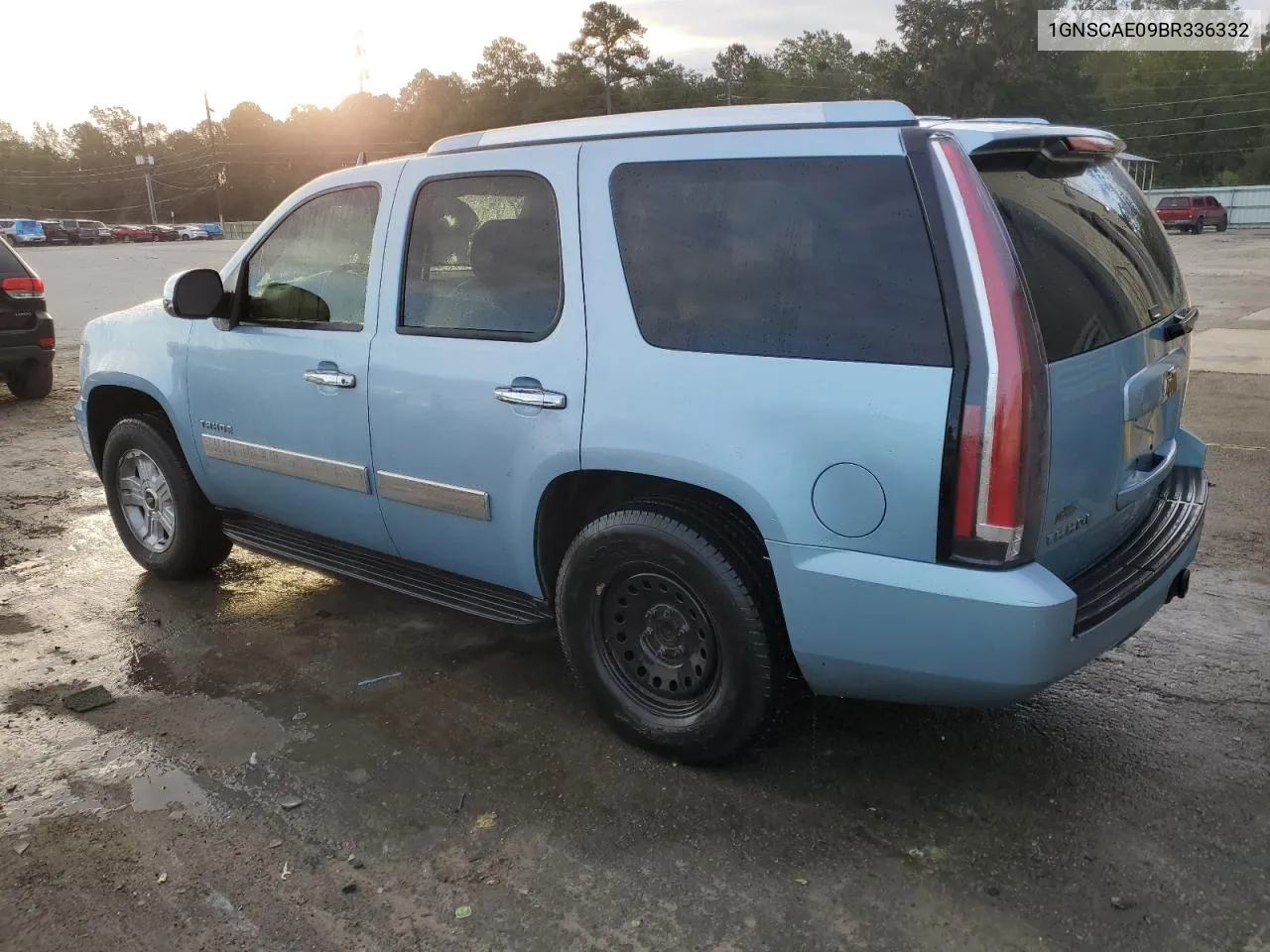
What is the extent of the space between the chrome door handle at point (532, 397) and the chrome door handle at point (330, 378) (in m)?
0.74

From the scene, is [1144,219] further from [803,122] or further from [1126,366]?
[803,122]

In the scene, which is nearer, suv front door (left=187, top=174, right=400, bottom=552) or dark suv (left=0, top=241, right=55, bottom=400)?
suv front door (left=187, top=174, right=400, bottom=552)

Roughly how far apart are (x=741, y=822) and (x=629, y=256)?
5.59ft

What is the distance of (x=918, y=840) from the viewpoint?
2.84 metres

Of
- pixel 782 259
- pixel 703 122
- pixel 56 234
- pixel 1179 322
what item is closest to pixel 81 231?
pixel 56 234

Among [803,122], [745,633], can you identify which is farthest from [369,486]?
[803,122]

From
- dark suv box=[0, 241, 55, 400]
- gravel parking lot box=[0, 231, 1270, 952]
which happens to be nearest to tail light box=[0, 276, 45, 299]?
dark suv box=[0, 241, 55, 400]

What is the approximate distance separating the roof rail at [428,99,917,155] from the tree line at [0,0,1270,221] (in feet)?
202

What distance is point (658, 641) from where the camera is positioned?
322cm

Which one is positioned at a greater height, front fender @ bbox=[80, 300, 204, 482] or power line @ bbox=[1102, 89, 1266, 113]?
power line @ bbox=[1102, 89, 1266, 113]

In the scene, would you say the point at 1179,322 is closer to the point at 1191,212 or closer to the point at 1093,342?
the point at 1093,342

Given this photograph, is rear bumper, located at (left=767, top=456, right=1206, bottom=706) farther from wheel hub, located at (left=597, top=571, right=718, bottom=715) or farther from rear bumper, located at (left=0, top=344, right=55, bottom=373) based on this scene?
rear bumper, located at (left=0, top=344, right=55, bottom=373)

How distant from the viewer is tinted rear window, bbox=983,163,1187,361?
2654mm

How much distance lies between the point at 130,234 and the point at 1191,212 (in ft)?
214
